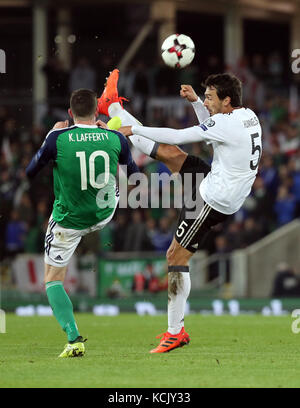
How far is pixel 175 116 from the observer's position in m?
25.6

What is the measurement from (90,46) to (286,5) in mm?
6448

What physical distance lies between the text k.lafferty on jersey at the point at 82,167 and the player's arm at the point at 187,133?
32cm

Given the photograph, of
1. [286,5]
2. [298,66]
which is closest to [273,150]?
[298,66]

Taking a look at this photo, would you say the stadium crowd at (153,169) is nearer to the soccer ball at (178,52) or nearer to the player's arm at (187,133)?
the soccer ball at (178,52)

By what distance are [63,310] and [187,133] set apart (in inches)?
81.4

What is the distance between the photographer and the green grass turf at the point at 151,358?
852 cm

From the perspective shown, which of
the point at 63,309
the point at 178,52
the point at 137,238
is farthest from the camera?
the point at 137,238

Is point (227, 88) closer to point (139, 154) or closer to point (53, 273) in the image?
point (53, 273)

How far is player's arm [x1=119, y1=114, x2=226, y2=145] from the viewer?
34.0 feet

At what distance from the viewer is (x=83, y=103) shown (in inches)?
409

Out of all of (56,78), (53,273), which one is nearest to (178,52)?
(53,273)

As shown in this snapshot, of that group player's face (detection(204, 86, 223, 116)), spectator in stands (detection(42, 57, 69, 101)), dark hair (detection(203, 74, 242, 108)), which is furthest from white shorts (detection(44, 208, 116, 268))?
spectator in stands (detection(42, 57, 69, 101))

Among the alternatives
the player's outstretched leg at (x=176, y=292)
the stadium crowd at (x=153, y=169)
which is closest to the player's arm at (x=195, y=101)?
the player's outstretched leg at (x=176, y=292)

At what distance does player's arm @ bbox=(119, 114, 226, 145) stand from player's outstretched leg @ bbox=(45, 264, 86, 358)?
1559mm
